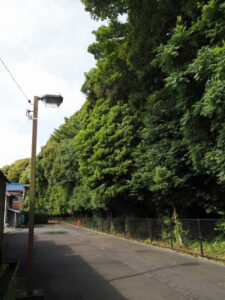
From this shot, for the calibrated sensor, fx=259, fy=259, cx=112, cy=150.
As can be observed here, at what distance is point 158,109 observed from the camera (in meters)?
13.4

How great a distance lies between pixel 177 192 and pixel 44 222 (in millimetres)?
50373

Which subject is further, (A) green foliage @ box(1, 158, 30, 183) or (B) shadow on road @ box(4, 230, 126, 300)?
(A) green foliage @ box(1, 158, 30, 183)

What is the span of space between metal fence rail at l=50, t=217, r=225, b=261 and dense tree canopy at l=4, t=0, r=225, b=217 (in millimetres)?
1435

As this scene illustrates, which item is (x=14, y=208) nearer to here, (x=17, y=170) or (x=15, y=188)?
(x=15, y=188)

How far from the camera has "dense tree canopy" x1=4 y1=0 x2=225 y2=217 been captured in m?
8.16

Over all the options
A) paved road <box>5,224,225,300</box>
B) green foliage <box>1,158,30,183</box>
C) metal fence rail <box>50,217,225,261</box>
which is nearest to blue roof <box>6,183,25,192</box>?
green foliage <box>1,158,30,183</box>

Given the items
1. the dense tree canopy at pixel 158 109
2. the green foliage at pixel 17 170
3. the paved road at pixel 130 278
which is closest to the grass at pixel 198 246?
the paved road at pixel 130 278

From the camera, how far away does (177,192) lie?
44.8 feet

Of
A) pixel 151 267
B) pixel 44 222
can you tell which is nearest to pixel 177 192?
pixel 151 267

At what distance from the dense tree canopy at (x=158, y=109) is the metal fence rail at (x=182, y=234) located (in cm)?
143

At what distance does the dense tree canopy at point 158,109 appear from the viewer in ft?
26.8

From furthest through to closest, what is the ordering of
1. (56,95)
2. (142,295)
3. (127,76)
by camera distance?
(127,76) → (56,95) → (142,295)

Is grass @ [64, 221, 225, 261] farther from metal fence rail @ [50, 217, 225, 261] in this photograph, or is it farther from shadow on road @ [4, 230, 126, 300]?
shadow on road @ [4, 230, 126, 300]

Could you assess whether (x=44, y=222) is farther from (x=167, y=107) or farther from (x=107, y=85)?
(x=167, y=107)
